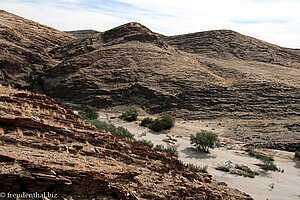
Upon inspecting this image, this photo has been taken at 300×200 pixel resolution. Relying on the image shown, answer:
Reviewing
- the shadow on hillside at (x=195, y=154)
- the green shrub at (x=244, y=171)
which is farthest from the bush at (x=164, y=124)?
the green shrub at (x=244, y=171)

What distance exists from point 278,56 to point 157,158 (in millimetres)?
44232

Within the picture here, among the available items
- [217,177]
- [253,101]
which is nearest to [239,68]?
[253,101]

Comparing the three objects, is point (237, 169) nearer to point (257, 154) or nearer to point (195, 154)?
point (195, 154)

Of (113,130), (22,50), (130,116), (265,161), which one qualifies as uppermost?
(22,50)

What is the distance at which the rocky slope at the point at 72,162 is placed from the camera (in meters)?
4.13

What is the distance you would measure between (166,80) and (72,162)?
2474 cm

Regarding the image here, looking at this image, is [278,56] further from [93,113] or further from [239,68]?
[93,113]

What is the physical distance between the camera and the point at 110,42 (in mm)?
38375

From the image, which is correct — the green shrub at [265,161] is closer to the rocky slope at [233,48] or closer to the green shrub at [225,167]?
the green shrub at [225,167]

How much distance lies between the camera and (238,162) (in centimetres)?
1354

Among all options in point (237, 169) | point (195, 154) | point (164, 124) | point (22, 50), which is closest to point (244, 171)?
point (237, 169)

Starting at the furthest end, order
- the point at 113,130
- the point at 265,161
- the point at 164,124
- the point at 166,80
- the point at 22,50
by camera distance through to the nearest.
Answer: the point at 22,50 < the point at 166,80 < the point at 164,124 < the point at 113,130 < the point at 265,161

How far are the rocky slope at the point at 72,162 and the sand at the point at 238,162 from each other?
313 cm

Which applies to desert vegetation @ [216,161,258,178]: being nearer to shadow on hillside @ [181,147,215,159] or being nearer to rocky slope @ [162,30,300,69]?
shadow on hillside @ [181,147,215,159]
